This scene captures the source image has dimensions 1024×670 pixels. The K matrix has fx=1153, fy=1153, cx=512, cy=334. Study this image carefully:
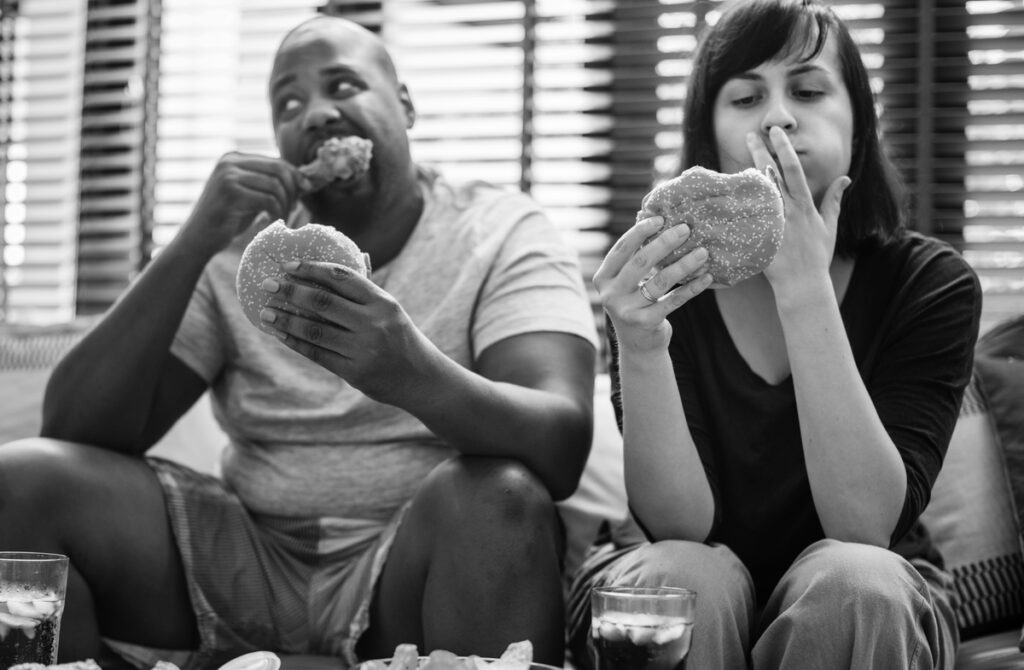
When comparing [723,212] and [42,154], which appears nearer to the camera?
[723,212]

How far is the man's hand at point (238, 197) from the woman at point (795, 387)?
0.61m

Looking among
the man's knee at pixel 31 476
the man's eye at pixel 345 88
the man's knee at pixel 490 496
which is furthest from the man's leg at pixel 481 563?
the man's eye at pixel 345 88

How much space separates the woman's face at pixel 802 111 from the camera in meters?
1.50

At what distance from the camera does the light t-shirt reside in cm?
173

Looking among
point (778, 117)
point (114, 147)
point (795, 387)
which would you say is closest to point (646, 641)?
point (795, 387)

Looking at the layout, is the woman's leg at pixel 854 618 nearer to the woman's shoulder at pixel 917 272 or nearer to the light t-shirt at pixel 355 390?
the woman's shoulder at pixel 917 272

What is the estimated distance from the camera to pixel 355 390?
1.78 m

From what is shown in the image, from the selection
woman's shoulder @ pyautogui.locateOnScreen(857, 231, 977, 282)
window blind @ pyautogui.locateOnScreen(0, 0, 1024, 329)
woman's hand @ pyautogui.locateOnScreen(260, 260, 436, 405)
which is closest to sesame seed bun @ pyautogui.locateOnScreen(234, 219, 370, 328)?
woman's hand @ pyautogui.locateOnScreen(260, 260, 436, 405)

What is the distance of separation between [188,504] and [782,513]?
83cm

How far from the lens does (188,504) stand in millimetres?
1653

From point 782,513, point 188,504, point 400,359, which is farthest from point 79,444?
point 782,513

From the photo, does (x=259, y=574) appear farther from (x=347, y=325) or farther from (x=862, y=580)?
(x=862, y=580)

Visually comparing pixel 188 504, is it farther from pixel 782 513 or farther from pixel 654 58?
pixel 654 58

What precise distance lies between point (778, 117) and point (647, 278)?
0.33 m
